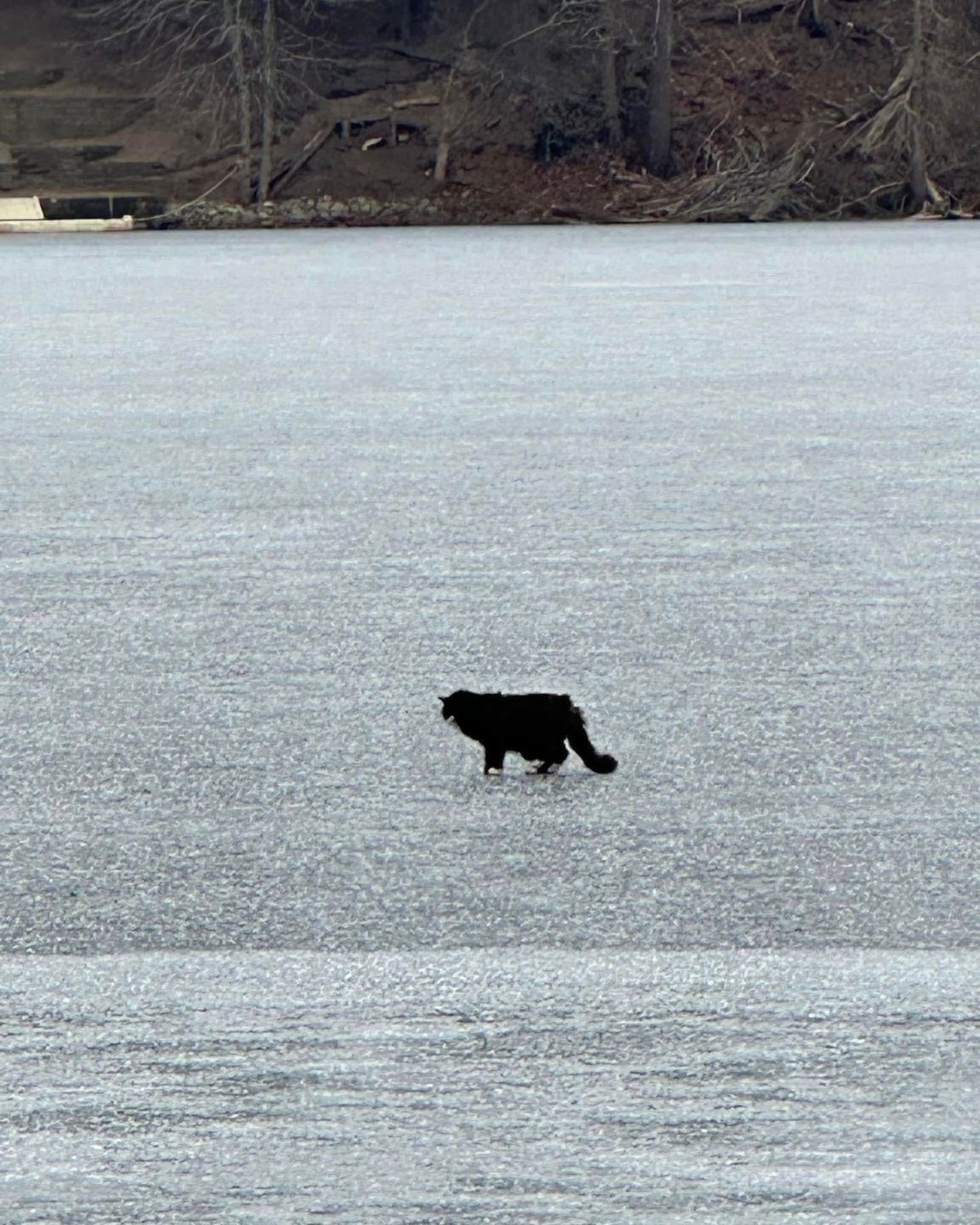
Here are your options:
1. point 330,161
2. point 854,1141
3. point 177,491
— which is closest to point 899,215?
point 330,161

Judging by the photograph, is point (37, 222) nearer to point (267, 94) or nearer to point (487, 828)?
point (267, 94)

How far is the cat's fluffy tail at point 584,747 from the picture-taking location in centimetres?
404

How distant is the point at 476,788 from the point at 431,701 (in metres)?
0.61

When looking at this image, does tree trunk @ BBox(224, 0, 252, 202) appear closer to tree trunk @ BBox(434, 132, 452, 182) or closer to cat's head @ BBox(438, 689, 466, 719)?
tree trunk @ BBox(434, 132, 452, 182)

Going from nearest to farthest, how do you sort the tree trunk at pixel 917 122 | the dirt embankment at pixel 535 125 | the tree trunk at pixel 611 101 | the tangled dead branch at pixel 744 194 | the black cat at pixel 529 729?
1. the black cat at pixel 529 729
2. the tree trunk at pixel 917 122
3. the tangled dead branch at pixel 744 194
4. the dirt embankment at pixel 535 125
5. the tree trunk at pixel 611 101

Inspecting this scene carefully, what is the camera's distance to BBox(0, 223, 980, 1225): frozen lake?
251 centimetres

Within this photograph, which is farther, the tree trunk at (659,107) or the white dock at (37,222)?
the tree trunk at (659,107)

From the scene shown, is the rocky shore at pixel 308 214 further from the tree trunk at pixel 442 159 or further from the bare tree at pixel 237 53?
the bare tree at pixel 237 53

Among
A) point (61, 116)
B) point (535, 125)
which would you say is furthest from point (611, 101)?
point (61, 116)

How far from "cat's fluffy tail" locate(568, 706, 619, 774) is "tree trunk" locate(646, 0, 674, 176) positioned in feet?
106

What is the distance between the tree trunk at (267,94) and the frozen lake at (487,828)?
2628 cm

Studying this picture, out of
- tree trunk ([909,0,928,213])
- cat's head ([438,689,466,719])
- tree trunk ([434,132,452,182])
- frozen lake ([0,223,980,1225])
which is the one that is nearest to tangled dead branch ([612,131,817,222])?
tree trunk ([909,0,928,213])

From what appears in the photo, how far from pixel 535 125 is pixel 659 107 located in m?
2.04

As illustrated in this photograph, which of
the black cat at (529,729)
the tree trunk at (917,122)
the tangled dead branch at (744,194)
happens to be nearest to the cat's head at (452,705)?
the black cat at (529,729)
